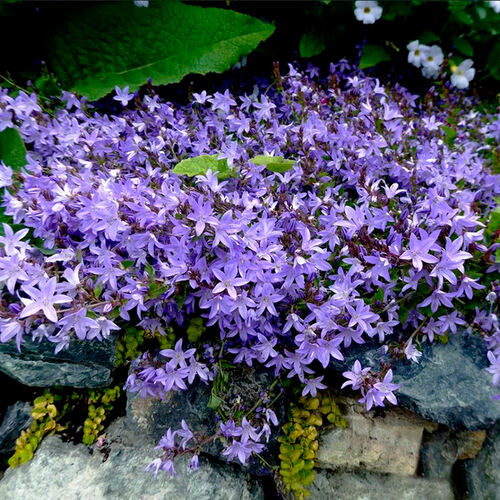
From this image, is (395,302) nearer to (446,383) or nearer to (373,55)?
(446,383)

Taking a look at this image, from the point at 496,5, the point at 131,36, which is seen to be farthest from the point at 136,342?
the point at 496,5

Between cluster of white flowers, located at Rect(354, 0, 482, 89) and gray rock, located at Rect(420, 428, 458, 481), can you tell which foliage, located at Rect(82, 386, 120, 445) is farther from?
cluster of white flowers, located at Rect(354, 0, 482, 89)

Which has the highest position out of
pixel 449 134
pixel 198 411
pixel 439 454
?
pixel 449 134

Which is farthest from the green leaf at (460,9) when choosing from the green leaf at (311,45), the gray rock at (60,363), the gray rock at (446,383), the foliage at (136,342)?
the gray rock at (60,363)

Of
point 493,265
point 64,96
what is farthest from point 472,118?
point 64,96

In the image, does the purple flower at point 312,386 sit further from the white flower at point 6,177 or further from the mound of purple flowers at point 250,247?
the white flower at point 6,177

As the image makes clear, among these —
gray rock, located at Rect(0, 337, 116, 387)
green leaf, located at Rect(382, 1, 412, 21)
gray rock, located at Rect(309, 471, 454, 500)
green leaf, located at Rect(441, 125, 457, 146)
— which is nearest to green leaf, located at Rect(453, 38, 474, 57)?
green leaf, located at Rect(382, 1, 412, 21)
